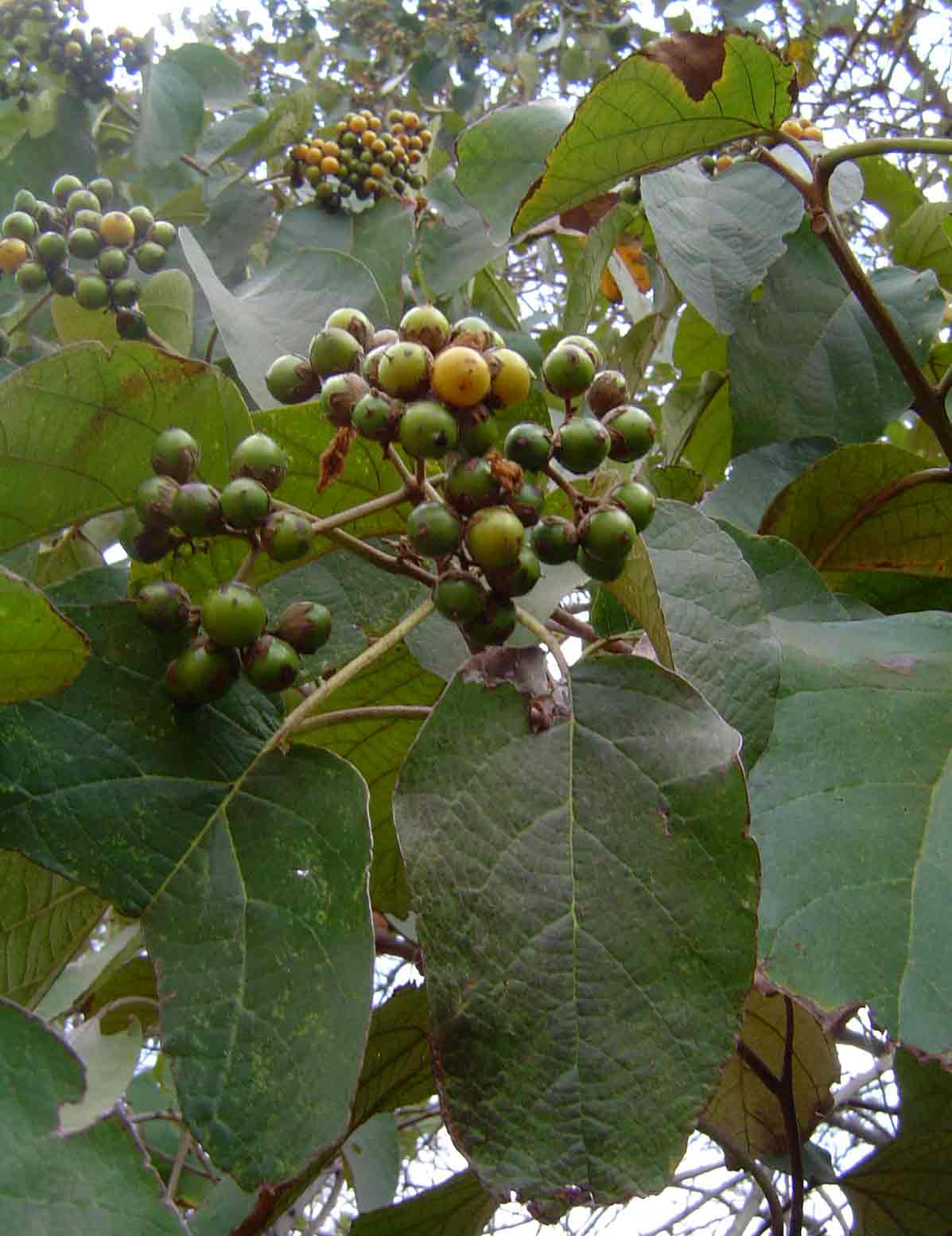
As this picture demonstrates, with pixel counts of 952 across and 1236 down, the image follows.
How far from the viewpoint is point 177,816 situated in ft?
2.72

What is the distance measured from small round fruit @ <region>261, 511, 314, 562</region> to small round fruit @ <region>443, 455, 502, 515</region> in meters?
0.11

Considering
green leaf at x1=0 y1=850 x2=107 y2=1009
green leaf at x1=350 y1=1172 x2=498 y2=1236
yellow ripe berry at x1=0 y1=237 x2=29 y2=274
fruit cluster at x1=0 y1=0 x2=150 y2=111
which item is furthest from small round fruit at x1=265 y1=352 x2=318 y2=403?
fruit cluster at x1=0 y1=0 x2=150 y2=111

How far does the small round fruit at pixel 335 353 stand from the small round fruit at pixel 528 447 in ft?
0.52

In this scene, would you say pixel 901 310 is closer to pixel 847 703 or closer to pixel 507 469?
pixel 847 703

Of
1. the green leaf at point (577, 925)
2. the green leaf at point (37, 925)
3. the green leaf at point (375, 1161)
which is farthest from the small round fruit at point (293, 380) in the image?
the green leaf at point (375, 1161)

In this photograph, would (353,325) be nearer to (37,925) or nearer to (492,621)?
(492,621)

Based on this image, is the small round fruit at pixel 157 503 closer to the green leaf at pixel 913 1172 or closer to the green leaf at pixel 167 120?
the green leaf at pixel 913 1172

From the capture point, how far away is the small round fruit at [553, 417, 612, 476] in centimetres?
91

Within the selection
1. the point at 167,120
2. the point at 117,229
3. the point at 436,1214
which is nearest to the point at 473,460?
the point at 436,1214

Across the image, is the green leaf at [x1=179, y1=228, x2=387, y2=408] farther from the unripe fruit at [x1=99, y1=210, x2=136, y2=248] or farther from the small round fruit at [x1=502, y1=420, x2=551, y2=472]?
the unripe fruit at [x1=99, y1=210, x2=136, y2=248]

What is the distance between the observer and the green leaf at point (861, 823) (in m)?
0.85

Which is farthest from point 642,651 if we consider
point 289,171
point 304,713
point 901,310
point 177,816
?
point 289,171

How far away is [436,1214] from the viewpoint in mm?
1611

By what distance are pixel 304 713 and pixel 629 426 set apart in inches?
14.9
